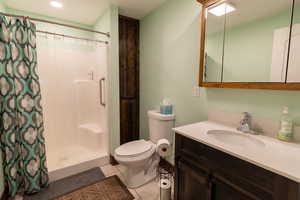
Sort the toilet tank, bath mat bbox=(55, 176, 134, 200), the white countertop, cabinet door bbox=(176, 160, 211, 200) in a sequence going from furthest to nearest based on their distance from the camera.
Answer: the toilet tank < bath mat bbox=(55, 176, 134, 200) < cabinet door bbox=(176, 160, 211, 200) < the white countertop

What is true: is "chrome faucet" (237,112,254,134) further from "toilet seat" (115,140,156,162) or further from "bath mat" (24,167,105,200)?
"bath mat" (24,167,105,200)

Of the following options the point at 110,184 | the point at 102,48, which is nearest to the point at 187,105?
the point at 110,184

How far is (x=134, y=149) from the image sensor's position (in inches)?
69.7

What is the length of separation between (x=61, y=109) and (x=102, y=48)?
1320 mm

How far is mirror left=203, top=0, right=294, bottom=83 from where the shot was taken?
1.02m

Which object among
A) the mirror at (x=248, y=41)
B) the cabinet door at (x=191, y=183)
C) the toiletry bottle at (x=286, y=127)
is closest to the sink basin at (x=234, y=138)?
the toiletry bottle at (x=286, y=127)

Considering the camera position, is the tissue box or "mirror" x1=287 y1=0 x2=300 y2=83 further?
the tissue box

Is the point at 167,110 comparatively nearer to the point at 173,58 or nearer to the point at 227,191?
the point at 173,58

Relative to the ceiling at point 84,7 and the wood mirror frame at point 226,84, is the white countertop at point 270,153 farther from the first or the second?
the ceiling at point 84,7

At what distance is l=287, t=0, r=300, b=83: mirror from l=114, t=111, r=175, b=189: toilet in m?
1.18

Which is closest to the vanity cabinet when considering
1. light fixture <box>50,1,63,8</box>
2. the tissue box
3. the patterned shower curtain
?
the tissue box

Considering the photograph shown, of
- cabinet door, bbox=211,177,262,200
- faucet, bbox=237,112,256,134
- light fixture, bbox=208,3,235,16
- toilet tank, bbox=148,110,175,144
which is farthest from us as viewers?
toilet tank, bbox=148,110,175,144

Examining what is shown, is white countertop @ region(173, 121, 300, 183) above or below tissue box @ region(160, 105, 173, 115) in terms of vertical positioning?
below

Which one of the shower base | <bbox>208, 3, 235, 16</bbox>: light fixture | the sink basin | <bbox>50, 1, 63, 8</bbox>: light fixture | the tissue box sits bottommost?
the shower base
